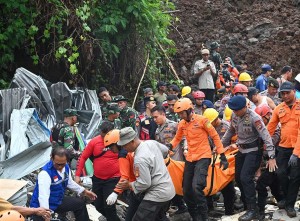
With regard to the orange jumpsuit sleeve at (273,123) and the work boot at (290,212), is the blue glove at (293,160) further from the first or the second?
the work boot at (290,212)

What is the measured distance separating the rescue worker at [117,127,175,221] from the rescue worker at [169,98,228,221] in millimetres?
1321

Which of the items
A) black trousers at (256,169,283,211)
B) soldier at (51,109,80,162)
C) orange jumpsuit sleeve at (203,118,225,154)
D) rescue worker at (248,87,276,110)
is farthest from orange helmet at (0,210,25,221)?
rescue worker at (248,87,276,110)

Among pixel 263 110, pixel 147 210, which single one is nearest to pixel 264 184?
pixel 263 110

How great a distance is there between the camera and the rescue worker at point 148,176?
6.95 meters

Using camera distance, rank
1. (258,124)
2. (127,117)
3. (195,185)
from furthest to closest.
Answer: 1. (127,117)
2. (195,185)
3. (258,124)

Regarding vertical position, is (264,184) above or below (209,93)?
below

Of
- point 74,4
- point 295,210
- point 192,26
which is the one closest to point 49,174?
point 295,210

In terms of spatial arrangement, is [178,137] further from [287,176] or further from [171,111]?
[171,111]

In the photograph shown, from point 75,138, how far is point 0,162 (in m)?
1.43

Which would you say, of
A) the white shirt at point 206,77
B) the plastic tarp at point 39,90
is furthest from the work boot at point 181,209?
the white shirt at point 206,77

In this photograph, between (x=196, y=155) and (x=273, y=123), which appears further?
(x=196, y=155)

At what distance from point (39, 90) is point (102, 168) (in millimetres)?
3825

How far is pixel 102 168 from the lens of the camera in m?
8.58

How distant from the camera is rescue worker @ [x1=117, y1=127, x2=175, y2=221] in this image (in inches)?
273
